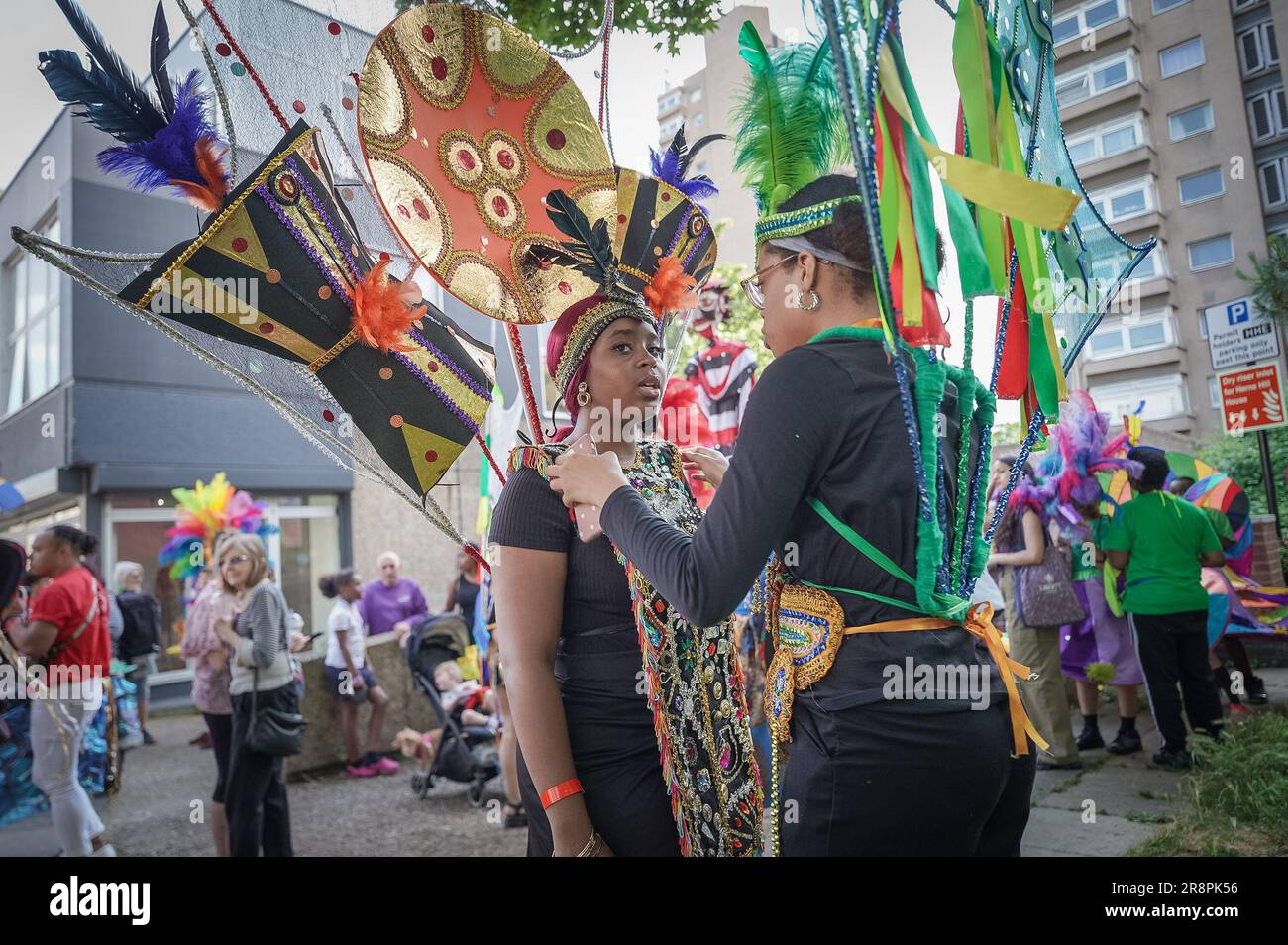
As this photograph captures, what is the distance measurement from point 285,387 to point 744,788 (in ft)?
4.55

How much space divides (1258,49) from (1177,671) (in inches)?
270

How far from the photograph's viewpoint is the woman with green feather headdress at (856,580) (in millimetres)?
1361

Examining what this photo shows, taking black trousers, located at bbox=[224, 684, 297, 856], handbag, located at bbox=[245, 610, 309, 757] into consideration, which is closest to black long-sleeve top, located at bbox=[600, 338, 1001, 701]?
handbag, located at bbox=[245, 610, 309, 757]

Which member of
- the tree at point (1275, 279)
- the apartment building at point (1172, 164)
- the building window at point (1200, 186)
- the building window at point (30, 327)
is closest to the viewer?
the tree at point (1275, 279)

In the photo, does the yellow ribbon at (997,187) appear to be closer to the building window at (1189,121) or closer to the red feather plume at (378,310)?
the red feather plume at (378,310)

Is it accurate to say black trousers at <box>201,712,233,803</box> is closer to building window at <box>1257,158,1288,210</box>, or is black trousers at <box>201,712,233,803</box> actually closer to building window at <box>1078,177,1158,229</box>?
building window at <box>1257,158,1288,210</box>

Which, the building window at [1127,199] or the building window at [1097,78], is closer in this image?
the building window at [1097,78]

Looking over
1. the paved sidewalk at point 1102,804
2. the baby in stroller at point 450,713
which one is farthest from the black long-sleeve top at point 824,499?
the baby in stroller at point 450,713

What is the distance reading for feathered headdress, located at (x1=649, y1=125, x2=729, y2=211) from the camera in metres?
2.35

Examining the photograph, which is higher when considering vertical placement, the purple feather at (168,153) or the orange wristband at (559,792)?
the purple feather at (168,153)

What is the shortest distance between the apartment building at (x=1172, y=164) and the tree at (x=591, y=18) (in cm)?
873

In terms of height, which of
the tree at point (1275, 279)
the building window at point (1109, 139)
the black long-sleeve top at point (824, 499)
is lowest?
the black long-sleeve top at point (824, 499)

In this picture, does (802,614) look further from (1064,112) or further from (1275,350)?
(1064,112)
